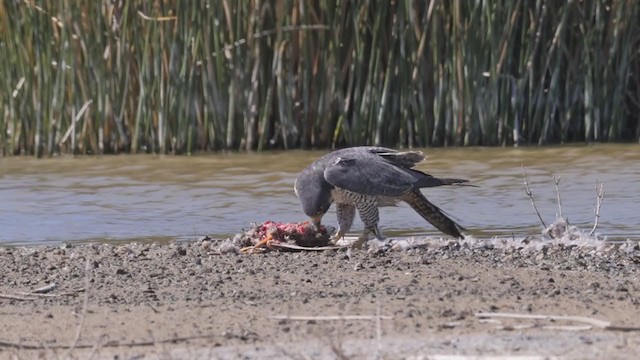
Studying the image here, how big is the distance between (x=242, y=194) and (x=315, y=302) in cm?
401

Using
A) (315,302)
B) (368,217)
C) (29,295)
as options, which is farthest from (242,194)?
(315,302)

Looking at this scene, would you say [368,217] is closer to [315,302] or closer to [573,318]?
[315,302]

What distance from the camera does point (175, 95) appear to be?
10.6 meters

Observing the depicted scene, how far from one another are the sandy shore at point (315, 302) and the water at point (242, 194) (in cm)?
114

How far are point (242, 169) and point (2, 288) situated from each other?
440cm

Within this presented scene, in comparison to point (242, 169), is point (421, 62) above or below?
above

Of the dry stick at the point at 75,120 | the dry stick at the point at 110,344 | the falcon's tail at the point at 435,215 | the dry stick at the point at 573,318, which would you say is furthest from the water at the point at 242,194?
the dry stick at the point at 110,344

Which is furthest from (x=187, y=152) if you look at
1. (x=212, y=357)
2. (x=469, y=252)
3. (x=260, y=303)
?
(x=212, y=357)

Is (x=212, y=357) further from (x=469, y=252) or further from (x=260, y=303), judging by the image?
(x=469, y=252)

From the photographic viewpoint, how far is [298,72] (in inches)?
431

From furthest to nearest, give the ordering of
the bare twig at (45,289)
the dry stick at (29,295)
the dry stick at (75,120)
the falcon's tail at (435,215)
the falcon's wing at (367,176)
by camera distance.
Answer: the dry stick at (75,120) < the falcon's tail at (435,215) < the falcon's wing at (367,176) < the bare twig at (45,289) < the dry stick at (29,295)

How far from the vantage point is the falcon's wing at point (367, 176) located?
6.60 metres

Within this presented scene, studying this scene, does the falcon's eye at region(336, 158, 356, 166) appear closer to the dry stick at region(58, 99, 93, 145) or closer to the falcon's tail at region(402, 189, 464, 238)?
the falcon's tail at region(402, 189, 464, 238)

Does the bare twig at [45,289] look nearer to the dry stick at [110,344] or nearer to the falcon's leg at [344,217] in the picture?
the dry stick at [110,344]
